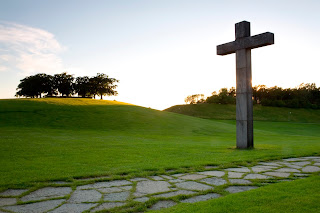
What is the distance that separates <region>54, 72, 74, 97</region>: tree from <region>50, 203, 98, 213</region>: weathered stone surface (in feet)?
231

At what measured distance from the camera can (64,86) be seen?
6994 cm

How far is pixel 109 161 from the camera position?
764cm

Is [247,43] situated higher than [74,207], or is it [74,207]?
[247,43]

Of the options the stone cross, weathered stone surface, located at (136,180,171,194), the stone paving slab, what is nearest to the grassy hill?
the stone cross

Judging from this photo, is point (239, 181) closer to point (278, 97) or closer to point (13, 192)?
point (13, 192)

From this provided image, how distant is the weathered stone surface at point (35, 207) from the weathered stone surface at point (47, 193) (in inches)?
10.9

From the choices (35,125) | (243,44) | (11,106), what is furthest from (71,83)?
(243,44)

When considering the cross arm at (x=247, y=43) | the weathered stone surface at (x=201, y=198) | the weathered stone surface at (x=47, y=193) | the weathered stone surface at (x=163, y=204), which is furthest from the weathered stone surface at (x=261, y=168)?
the cross arm at (x=247, y=43)

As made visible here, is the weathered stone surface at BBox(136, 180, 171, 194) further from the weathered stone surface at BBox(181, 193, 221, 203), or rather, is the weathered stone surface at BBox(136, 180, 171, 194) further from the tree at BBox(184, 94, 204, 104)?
the tree at BBox(184, 94, 204, 104)

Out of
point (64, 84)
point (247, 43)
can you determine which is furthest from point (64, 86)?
point (247, 43)

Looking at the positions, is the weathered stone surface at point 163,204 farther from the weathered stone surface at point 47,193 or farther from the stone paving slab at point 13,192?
the stone paving slab at point 13,192

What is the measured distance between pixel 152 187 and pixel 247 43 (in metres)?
8.94

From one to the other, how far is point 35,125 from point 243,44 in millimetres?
18879

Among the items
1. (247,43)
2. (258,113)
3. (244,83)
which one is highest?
(247,43)
